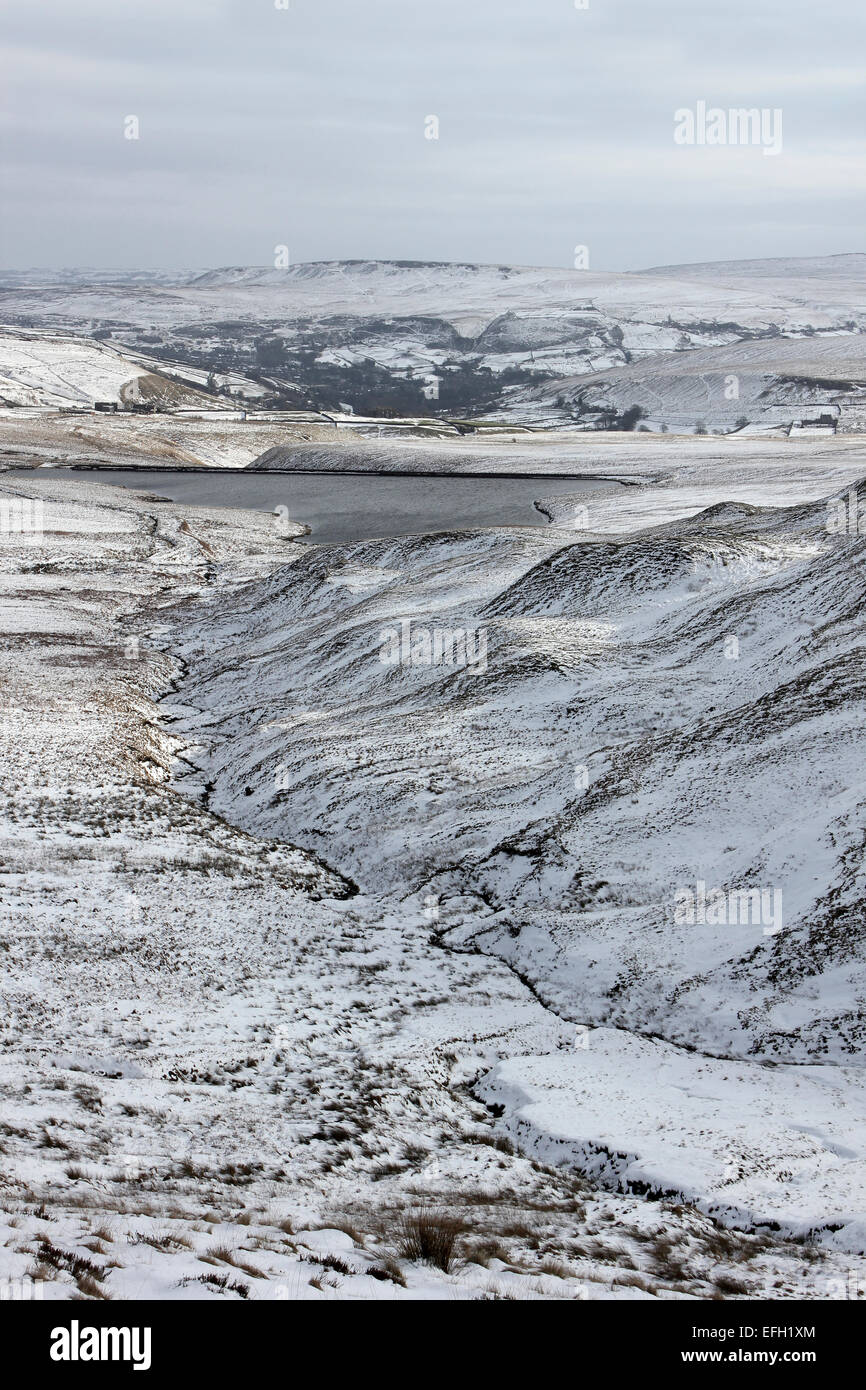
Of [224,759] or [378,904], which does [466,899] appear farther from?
[224,759]

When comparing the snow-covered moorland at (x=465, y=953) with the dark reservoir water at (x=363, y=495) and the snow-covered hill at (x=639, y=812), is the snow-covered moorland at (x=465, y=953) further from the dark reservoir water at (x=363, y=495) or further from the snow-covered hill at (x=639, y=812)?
the dark reservoir water at (x=363, y=495)

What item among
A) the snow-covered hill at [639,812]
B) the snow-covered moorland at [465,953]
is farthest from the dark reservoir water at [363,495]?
the snow-covered moorland at [465,953]

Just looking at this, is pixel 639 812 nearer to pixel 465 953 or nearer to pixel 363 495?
pixel 465 953

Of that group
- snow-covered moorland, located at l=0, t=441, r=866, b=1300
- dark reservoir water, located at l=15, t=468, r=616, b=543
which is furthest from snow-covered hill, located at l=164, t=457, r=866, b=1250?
dark reservoir water, located at l=15, t=468, r=616, b=543

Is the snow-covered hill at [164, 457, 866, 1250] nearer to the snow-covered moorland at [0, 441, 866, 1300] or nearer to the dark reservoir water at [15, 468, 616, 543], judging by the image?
the snow-covered moorland at [0, 441, 866, 1300]

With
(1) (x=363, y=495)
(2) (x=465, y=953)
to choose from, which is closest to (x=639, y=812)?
(2) (x=465, y=953)

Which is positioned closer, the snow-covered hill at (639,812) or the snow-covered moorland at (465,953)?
the snow-covered moorland at (465,953)

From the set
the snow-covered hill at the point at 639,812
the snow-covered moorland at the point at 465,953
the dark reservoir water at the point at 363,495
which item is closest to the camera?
the snow-covered moorland at the point at 465,953

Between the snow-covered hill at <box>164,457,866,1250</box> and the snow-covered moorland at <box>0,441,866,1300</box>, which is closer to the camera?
the snow-covered moorland at <box>0,441,866,1300</box>
